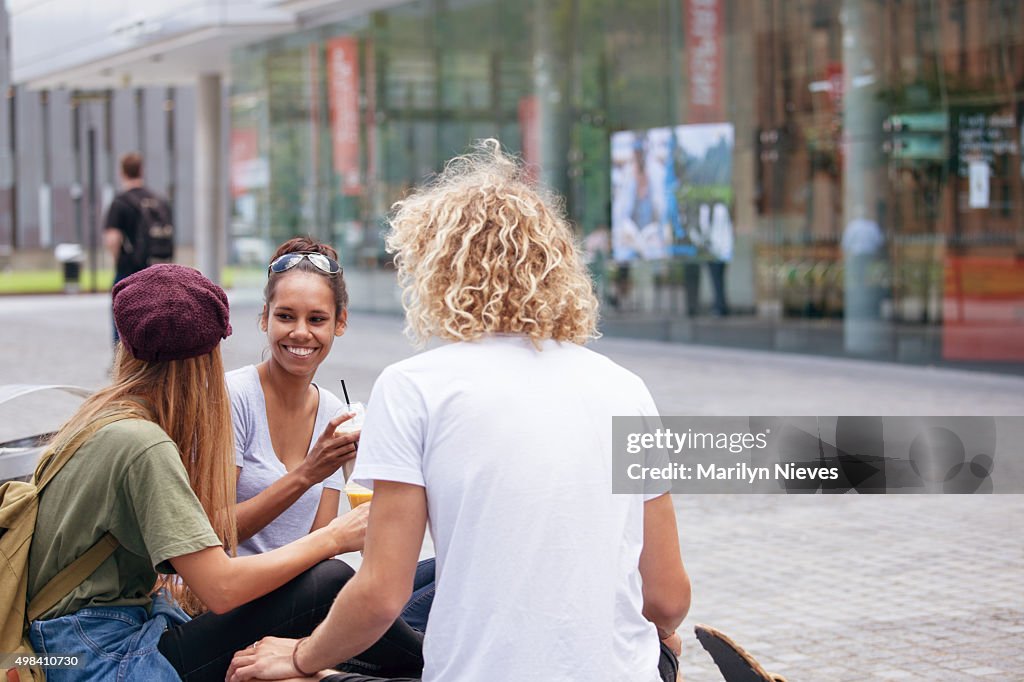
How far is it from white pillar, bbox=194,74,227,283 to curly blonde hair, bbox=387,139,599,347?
24.7 metres

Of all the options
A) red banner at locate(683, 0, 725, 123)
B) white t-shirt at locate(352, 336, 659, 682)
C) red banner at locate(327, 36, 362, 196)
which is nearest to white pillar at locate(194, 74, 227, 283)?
red banner at locate(327, 36, 362, 196)

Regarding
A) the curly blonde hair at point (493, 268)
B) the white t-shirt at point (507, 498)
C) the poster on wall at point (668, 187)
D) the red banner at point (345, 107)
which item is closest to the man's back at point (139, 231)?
the poster on wall at point (668, 187)

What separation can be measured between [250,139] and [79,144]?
34857mm

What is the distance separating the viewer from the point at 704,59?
16.7m

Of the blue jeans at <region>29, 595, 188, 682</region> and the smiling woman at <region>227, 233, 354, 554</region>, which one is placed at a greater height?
the smiling woman at <region>227, 233, 354, 554</region>

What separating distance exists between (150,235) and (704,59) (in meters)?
7.44

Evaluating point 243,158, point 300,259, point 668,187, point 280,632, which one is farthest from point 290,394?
point 243,158

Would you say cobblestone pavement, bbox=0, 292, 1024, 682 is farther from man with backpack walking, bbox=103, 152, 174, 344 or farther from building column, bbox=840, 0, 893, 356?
building column, bbox=840, 0, 893, 356

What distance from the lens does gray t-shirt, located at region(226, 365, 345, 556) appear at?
3.55 m

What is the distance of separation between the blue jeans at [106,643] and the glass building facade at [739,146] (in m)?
11.4

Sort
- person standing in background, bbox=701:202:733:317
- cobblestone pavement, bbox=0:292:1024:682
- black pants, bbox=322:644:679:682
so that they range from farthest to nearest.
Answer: person standing in background, bbox=701:202:733:317 → cobblestone pavement, bbox=0:292:1024:682 → black pants, bbox=322:644:679:682

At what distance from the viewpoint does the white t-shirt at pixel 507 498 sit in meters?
2.36

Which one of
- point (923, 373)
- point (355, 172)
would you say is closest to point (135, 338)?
point (923, 373)

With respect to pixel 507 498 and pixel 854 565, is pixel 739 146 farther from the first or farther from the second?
pixel 507 498
